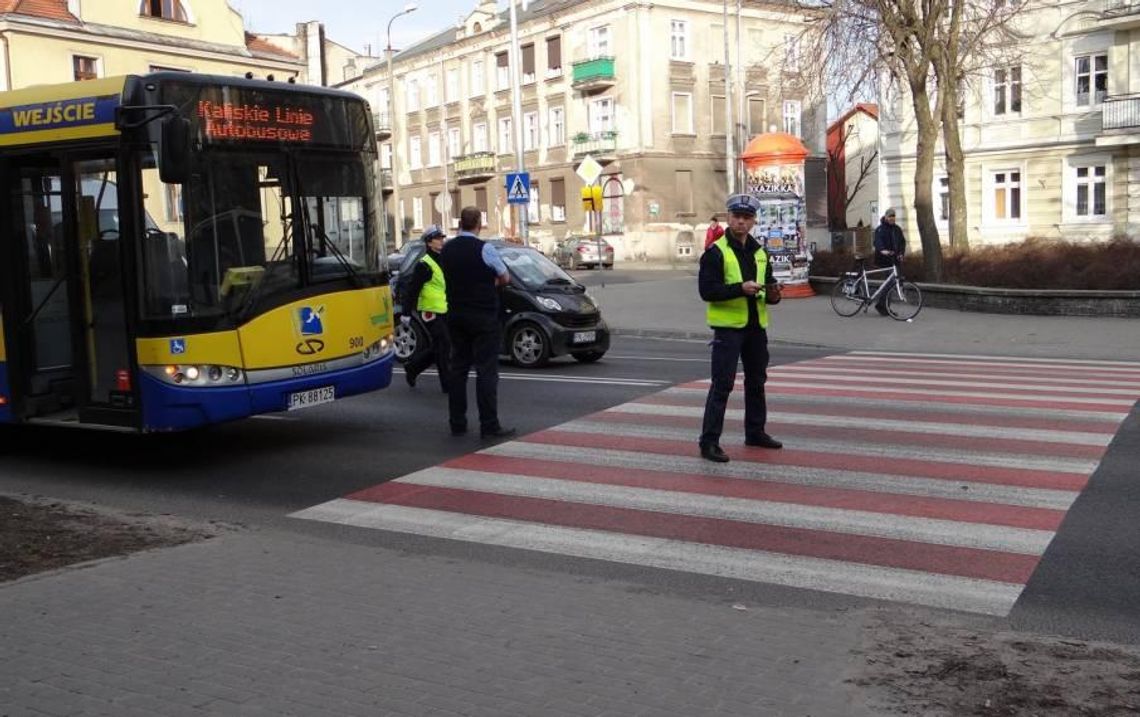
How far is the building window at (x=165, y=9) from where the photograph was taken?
4597 cm

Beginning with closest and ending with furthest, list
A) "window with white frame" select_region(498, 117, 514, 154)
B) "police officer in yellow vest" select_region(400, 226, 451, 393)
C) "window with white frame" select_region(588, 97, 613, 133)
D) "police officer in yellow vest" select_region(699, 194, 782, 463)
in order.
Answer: "police officer in yellow vest" select_region(699, 194, 782, 463)
"police officer in yellow vest" select_region(400, 226, 451, 393)
"window with white frame" select_region(588, 97, 613, 133)
"window with white frame" select_region(498, 117, 514, 154)

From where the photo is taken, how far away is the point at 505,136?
67.3 metres

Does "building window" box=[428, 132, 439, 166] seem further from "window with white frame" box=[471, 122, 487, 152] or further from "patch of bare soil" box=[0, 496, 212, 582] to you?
"patch of bare soil" box=[0, 496, 212, 582]

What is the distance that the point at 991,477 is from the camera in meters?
8.12

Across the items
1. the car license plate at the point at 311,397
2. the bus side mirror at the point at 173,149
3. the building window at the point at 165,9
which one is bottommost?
the car license plate at the point at 311,397

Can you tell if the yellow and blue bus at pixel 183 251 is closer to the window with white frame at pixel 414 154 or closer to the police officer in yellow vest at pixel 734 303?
the police officer in yellow vest at pixel 734 303

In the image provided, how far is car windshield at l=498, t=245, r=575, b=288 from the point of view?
50.5ft

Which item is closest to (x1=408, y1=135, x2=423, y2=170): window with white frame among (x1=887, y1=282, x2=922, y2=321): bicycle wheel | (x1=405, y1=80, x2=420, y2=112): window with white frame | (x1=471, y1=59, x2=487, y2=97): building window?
(x1=405, y1=80, x2=420, y2=112): window with white frame

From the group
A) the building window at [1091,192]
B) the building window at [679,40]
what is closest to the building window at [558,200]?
the building window at [679,40]

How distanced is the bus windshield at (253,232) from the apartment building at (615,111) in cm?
4420

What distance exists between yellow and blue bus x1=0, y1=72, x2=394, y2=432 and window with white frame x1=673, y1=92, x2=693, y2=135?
5042cm

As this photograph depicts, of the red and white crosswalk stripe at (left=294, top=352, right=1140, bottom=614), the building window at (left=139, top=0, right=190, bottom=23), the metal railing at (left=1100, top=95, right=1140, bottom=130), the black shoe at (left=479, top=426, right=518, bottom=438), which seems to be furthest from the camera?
the building window at (left=139, top=0, right=190, bottom=23)

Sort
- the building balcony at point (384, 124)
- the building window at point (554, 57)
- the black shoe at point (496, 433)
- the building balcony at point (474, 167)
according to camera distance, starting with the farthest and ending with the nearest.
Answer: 1. the building balcony at point (384, 124)
2. the building balcony at point (474, 167)
3. the building window at point (554, 57)
4. the black shoe at point (496, 433)

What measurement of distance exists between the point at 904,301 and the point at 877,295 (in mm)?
607
